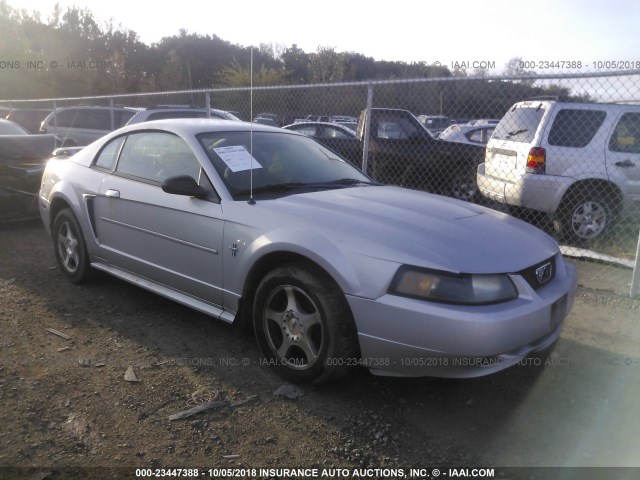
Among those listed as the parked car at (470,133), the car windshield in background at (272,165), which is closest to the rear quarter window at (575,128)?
the car windshield in background at (272,165)

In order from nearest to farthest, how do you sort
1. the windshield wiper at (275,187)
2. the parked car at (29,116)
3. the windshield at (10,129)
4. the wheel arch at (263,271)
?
1. the wheel arch at (263,271)
2. the windshield wiper at (275,187)
3. the windshield at (10,129)
4. the parked car at (29,116)

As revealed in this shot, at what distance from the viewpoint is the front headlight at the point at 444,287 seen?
9.09 feet

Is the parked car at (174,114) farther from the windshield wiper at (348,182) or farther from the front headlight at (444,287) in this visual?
the front headlight at (444,287)

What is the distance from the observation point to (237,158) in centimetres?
389

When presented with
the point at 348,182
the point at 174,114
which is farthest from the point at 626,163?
the point at 174,114

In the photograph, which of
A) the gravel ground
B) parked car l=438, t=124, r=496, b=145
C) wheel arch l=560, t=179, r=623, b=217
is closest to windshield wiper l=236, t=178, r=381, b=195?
the gravel ground

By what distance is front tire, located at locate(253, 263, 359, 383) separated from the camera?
3008 millimetres

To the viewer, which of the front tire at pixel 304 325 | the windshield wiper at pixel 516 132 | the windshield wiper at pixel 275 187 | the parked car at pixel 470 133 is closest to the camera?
the front tire at pixel 304 325

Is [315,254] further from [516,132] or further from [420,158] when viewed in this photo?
[420,158]

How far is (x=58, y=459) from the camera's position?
2.59m

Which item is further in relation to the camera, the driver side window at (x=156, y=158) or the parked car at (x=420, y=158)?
the parked car at (x=420, y=158)

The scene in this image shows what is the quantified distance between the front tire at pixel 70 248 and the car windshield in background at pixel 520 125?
5.42m

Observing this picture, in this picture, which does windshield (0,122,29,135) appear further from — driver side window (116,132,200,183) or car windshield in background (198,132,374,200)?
car windshield in background (198,132,374,200)

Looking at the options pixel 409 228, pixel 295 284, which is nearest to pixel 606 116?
pixel 409 228
